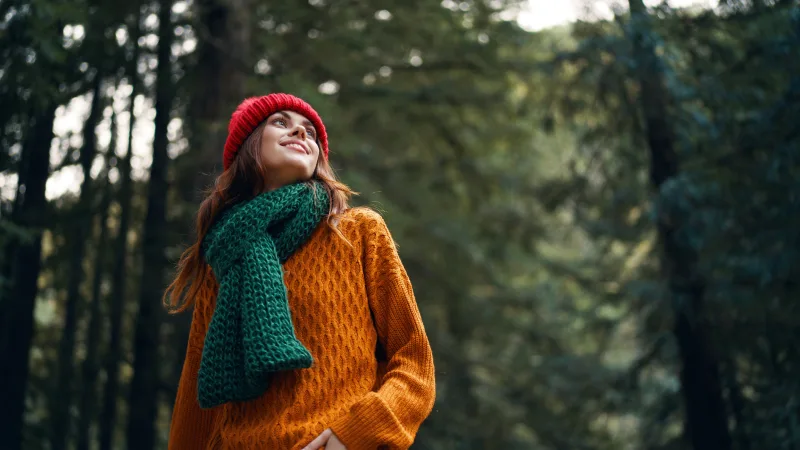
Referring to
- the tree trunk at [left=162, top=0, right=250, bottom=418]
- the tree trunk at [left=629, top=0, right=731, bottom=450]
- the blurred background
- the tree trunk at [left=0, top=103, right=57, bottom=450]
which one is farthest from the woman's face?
the tree trunk at [left=629, top=0, right=731, bottom=450]

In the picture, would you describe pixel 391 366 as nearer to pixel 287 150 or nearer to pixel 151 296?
pixel 287 150

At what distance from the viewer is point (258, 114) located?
8.08ft

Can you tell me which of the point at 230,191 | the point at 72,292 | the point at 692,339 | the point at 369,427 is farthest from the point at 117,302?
the point at 369,427

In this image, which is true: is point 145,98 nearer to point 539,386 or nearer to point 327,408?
point 327,408

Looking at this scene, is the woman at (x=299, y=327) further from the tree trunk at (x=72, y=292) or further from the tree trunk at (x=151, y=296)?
the tree trunk at (x=72, y=292)

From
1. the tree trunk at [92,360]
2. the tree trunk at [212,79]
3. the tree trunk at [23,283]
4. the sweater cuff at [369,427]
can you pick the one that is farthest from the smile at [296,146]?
the tree trunk at [92,360]

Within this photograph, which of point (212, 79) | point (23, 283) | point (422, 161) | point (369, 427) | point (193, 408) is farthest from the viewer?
point (422, 161)

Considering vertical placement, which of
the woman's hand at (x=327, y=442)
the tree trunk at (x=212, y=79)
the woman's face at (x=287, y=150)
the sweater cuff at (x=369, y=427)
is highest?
the woman's face at (x=287, y=150)

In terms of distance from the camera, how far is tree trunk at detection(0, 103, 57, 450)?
6.09 m

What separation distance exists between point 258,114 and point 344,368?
0.86 meters

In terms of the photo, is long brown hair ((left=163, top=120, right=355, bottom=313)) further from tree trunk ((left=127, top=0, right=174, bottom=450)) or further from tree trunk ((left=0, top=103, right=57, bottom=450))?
tree trunk ((left=127, top=0, right=174, bottom=450))

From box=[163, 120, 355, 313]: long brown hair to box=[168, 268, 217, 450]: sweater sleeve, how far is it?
0.07m

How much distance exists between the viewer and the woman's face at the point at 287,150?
93.0 inches

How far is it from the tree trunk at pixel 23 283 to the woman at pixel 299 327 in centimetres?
434
